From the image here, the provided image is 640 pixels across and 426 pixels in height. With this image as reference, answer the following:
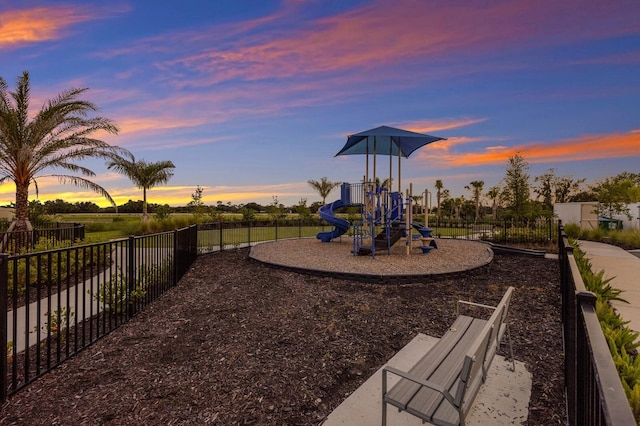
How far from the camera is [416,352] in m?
4.07

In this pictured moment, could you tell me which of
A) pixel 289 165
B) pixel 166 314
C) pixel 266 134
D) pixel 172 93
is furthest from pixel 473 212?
pixel 166 314

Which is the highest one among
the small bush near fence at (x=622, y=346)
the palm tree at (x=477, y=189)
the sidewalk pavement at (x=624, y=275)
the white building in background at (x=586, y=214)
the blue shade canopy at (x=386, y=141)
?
the palm tree at (x=477, y=189)

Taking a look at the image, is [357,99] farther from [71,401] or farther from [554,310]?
[71,401]

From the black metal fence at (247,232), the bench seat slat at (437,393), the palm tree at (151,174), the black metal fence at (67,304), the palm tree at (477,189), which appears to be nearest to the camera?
the bench seat slat at (437,393)

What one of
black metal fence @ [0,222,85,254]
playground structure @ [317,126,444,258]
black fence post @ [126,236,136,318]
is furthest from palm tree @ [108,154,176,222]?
black fence post @ [126,236,136,318]

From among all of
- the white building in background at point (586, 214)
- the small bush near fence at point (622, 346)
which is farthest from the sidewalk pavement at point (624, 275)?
the white building in background at point (586, 214)

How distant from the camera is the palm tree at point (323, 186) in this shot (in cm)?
4684

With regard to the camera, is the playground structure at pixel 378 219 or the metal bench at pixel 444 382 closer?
the metal bench at pixel 444 382

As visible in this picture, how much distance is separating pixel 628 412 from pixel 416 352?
11.7ft

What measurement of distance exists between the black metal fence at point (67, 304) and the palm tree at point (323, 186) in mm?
38067

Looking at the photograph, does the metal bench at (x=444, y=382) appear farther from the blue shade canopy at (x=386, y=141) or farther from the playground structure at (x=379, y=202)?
the blue shade canopy at (x=386, y=141)

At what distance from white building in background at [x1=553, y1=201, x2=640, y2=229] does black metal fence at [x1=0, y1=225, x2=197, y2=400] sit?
2752 cm

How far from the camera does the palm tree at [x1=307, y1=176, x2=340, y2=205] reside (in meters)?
46.8

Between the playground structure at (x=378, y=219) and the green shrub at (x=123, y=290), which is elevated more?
the playground structure at (x=378, y=219)
